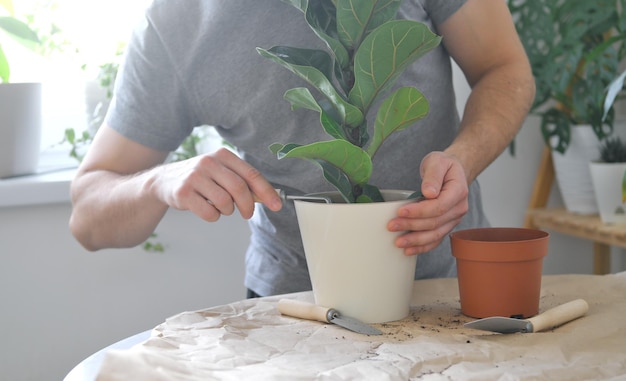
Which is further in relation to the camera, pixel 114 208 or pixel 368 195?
pixel 114 208

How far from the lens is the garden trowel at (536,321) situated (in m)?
0.80

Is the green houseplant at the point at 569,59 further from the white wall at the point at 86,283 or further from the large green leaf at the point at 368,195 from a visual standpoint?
the large green leaf at the point at 368,195

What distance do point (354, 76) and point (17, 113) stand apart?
3.30 ft

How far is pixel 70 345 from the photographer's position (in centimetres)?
169

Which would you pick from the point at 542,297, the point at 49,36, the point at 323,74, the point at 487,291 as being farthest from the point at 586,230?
the point at 49,36

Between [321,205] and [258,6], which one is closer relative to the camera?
[321,205]

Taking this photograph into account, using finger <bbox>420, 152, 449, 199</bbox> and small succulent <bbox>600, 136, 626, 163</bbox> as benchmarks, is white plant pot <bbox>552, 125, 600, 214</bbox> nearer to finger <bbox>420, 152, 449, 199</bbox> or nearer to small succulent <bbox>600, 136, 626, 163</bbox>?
small succulent <bbox>600, 136, 626, 163</bbox>

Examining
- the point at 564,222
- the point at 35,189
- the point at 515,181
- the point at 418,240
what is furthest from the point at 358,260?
the point at 515,181

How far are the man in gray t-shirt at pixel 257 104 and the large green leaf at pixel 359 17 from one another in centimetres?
29

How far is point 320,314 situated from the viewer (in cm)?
86

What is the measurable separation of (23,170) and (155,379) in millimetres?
1197

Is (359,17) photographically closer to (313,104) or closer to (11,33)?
(313,104)

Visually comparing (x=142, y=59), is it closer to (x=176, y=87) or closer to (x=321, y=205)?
(x=176, y=87)

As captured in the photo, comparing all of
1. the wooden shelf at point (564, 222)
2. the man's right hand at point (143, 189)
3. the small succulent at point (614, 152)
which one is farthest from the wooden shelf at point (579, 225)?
the man's right hand at point (143, 189)
